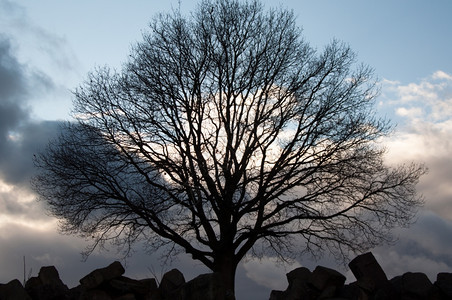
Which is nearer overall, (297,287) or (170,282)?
(170,282)

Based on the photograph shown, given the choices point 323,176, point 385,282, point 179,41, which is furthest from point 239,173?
point 385,282

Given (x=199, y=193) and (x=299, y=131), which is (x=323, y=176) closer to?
(x=299, y=131)

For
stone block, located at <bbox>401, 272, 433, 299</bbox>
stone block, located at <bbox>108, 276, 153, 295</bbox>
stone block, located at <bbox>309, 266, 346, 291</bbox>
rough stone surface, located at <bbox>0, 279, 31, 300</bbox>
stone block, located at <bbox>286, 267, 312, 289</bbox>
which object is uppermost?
rough stone surface, located at <bbox>0, 279, 31, 300</bbox>

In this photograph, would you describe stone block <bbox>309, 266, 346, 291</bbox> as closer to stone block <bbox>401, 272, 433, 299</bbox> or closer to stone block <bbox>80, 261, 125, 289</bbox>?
stone block <bbox>401, 272, 433, 299</bbox>

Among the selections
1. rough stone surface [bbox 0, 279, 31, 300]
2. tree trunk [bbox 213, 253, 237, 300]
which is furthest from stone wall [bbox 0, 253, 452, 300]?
tree trunk [bbox 213, 253, 237, 300]

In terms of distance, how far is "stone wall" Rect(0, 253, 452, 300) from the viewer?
984cm

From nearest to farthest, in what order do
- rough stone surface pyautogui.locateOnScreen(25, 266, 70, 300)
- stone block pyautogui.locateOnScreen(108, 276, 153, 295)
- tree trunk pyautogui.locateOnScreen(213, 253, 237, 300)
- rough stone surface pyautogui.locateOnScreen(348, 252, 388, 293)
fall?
1. rough stone surface pyautogui.locateOnScreen(348, 252, 388, 293)
2. stone block pyautogui.locateOnScreen(108, 276, 153, 295)
3. rough stone surface pyautogui.locateOnScreen(25, 266, 70, 300)
4. tree trunk pyautogui.locateOnScreen(213, 253, 237, 300)

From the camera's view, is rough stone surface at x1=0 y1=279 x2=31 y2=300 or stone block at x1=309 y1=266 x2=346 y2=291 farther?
rough stone surface at x1=0 y1=279 x2=31 y2=300

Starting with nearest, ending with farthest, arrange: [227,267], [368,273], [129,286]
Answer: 1. [368,273]
2. [129,286]
3. [227,267]

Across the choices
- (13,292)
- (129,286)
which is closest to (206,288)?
(129,286)

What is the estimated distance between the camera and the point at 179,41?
1750 centimetres

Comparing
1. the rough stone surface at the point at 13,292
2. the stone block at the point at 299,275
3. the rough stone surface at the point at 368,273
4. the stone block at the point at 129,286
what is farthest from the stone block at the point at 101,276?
the rough stone surface at the point at 368,273

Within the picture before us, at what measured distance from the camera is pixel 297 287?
10.8 metres

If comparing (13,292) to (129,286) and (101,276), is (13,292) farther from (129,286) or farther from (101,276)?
(129,286)
